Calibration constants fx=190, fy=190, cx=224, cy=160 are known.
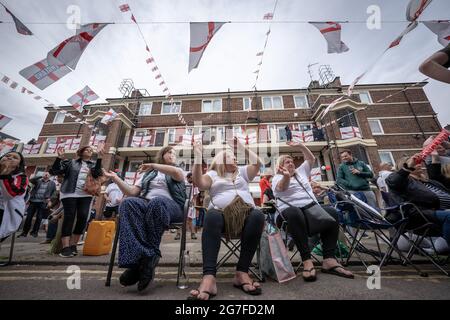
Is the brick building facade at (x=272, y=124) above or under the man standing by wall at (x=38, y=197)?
above

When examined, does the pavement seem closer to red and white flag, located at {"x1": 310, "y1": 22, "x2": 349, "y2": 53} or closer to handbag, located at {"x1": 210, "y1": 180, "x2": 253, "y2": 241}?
handbag, located at {"x1": 210, "y1": 180, "x2": 253, "y2": 241}

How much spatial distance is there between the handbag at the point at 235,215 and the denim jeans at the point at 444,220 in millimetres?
2126

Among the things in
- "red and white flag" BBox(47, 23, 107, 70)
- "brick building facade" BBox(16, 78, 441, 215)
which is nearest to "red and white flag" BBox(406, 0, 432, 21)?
"red and white flag" BBox(47, 23, 107, 70)

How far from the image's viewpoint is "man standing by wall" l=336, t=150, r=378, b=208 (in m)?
4.15

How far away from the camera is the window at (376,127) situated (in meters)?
14.8

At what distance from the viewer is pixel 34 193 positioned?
605 centimetres

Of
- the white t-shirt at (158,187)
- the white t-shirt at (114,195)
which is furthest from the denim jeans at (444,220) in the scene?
the white t-shirt at (114,195)

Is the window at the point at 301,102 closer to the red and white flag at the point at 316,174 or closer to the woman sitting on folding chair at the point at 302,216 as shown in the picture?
the red and white flag at the point at 316,174

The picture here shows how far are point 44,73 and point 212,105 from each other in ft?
41.4

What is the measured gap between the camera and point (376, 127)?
14.9 m

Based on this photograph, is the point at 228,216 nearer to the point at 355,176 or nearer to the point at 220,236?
the point at 220,236

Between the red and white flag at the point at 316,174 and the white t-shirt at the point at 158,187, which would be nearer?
the white t-shirt at the point at 158,187

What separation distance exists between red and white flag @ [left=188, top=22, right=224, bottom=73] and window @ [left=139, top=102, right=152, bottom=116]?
45.0ft
